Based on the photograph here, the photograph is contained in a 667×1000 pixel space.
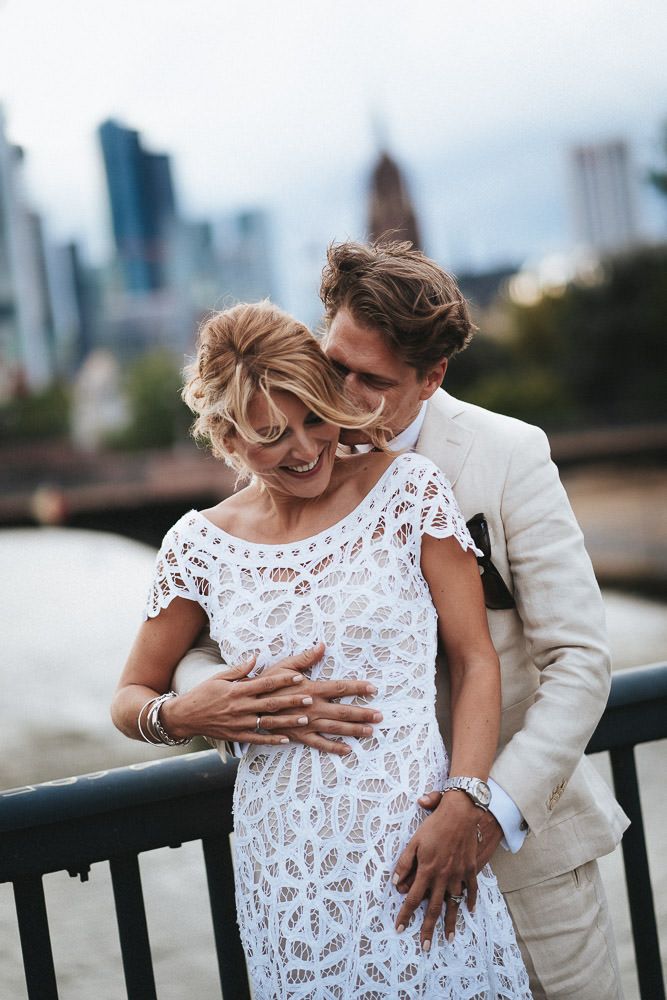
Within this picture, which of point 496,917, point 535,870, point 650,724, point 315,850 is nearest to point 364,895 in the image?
point 315,850

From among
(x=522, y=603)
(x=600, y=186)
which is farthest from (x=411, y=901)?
(x=600, y=186)

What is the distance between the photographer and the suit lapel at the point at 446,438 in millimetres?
1809

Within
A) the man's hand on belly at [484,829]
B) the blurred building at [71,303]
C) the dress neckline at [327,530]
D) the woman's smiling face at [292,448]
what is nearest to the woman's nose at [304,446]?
the woman's smiling face at [292,448]

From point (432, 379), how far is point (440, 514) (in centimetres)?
31

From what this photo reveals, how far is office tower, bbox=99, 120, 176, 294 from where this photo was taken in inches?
2842

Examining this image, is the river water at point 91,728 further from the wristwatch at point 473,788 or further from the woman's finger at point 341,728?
the wristwatch at point 473,788

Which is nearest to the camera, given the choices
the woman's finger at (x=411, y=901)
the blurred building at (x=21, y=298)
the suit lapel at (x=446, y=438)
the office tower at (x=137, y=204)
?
the woman's finger at (x=411, y=901)

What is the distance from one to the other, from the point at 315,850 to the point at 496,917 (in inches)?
12.7

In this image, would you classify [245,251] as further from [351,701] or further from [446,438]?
[351,701]

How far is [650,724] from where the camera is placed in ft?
6.98

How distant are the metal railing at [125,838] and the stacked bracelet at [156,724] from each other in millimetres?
109

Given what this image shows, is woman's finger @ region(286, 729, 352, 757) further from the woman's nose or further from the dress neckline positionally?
the woman's nose

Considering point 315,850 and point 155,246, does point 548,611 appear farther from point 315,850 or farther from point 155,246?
point 155,246

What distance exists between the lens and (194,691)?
1.69 m
